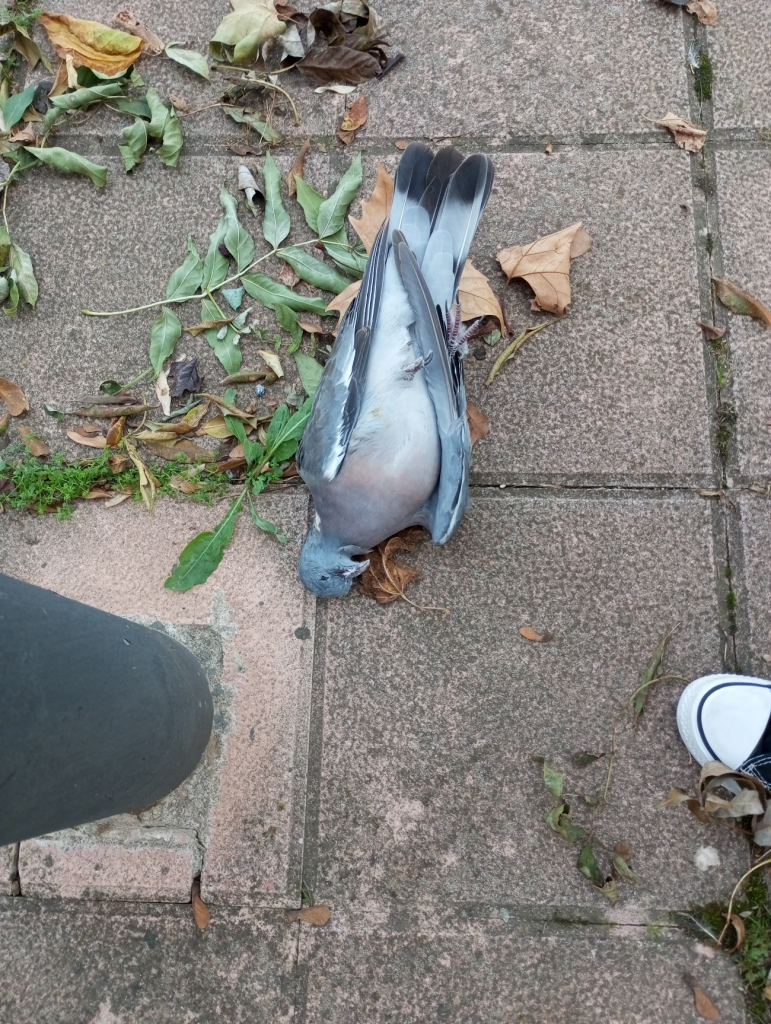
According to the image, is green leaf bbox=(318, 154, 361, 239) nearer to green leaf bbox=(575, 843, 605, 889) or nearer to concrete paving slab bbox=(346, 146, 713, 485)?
concrete paving slab bbox=(346, 146, 713, 485)

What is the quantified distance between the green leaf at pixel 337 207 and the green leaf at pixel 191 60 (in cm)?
79

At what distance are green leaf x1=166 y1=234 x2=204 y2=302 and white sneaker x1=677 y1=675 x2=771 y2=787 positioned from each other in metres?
2.39

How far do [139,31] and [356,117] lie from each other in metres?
1.01

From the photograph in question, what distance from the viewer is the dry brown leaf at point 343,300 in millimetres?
2709

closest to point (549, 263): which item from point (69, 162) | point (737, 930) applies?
point (69, 162)

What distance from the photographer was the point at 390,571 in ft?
8.45

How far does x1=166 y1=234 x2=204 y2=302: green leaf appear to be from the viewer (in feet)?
9.30

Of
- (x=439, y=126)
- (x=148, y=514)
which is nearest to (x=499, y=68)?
(x=439, y=126)

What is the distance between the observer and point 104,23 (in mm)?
3035

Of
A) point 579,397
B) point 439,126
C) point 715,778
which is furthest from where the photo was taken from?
point 439,126

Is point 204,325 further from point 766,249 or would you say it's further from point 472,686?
point 766,249

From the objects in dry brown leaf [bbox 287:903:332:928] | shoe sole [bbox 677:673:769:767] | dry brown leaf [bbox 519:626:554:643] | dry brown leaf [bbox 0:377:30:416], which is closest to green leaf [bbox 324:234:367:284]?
dry brown leaf [bbox 0:377:30:416]

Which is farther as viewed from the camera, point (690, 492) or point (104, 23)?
point (104, 23)

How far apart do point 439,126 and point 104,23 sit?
1515mm
